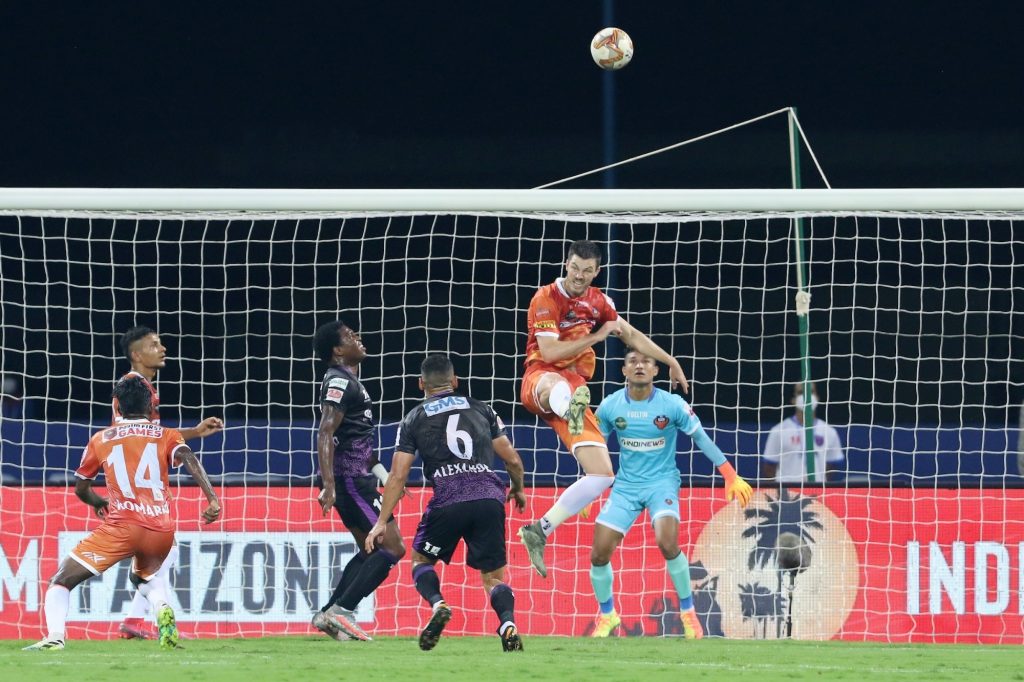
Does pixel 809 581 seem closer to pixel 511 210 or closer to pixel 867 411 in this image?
pixel 511 210

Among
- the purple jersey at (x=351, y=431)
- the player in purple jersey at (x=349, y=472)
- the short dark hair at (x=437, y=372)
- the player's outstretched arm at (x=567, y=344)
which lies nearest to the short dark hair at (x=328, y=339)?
the player in purple jersey at (x=349, y=472)

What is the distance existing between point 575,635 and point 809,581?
67.4 inches

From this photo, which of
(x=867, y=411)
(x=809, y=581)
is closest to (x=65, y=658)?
(x=809, y=581)

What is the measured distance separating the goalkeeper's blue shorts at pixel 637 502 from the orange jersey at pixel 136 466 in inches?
119

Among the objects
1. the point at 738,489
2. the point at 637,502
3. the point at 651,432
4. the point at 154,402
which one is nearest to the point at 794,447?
the point at 738,489

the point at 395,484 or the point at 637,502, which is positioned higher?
the point at 395,484

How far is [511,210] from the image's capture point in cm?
1041

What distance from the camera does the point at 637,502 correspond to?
10.7 m

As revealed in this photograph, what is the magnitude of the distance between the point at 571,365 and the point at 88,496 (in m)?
3.35

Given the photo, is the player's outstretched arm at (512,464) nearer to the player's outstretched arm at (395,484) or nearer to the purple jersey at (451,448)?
the purple jersey at (451,448)

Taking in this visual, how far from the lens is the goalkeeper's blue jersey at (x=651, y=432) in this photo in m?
10.7

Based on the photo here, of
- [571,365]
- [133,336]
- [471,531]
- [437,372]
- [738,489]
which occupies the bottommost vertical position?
[471,531]

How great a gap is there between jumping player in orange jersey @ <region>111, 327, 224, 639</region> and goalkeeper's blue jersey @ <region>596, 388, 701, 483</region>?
278 centimetres
